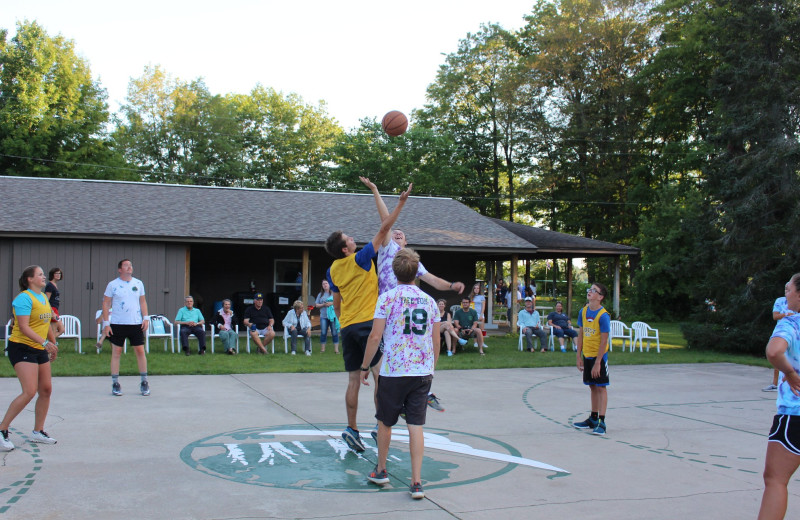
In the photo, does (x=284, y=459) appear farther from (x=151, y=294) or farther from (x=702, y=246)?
(x=702, y=246)

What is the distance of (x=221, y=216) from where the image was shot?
19.1 metres

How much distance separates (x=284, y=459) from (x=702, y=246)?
1509cm

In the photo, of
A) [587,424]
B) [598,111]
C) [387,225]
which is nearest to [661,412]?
[587,424]

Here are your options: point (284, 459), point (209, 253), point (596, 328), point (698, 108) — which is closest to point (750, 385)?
point (596, 328)

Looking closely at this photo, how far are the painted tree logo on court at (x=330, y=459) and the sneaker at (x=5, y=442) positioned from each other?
56.5 inches

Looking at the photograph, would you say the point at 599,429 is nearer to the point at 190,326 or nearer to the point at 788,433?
the point at 788,433

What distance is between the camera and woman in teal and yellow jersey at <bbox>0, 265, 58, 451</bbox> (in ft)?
18.9

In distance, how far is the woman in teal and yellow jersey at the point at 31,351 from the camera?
5773 millimetres

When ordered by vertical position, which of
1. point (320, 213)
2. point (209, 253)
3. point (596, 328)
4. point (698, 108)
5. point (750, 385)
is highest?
point (698, 108)

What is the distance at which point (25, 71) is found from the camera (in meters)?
35.4

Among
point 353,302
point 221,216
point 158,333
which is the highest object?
point 221,216

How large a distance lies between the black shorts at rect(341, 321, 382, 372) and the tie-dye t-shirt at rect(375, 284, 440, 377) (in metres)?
0.92

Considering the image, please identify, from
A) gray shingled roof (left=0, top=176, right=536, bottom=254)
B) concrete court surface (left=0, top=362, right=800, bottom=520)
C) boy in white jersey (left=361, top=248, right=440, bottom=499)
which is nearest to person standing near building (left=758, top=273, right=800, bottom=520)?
concrete court surface (left=0, top=362, right=800, bottom=520)

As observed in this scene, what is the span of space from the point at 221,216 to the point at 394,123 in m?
12.0
